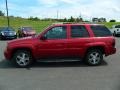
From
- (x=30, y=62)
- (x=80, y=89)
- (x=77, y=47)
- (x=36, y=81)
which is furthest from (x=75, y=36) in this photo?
(x=80, y=89)

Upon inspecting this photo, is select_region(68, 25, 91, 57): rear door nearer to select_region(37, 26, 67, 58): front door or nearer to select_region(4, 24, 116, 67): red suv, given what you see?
select_region(4, 24, 116, 67): red suv

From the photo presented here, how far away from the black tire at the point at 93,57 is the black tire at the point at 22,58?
224 centimetres

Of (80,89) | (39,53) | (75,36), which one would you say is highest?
(75,36)

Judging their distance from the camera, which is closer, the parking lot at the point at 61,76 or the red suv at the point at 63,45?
the parking lot at the point at 61,76

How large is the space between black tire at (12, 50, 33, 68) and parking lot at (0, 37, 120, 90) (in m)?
0.28

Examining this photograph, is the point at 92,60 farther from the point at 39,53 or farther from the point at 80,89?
the point at 80,89

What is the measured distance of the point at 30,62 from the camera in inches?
416

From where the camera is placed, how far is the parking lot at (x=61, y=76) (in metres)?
7.44

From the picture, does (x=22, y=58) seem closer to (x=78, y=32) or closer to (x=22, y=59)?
(x=22, y=59)

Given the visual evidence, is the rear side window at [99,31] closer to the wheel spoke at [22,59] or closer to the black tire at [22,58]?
the black tire at [22,58]

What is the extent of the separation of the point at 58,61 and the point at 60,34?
1038mm

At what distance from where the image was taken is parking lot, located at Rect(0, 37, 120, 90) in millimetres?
7438

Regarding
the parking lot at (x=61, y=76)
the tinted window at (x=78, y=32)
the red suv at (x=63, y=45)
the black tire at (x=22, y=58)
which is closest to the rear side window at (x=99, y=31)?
the red suv at (x=63, y=45)

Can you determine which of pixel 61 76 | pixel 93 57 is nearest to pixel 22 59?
pixel 61 76
